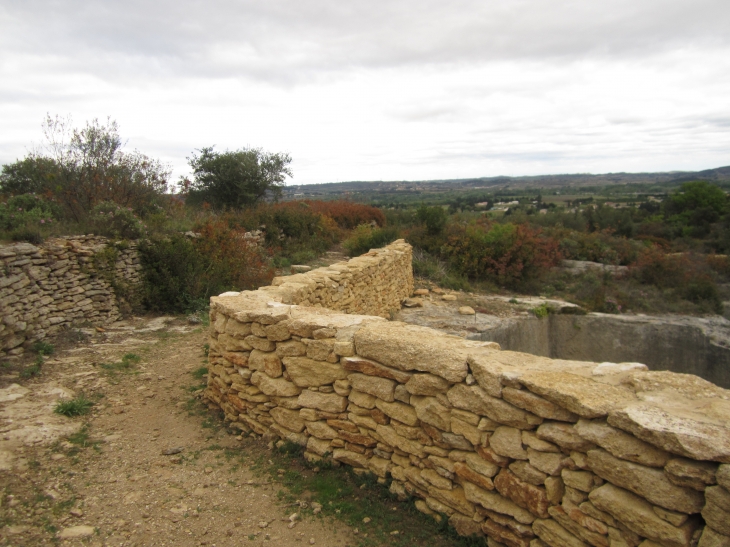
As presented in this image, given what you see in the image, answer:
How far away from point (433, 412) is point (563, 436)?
2.76 ft

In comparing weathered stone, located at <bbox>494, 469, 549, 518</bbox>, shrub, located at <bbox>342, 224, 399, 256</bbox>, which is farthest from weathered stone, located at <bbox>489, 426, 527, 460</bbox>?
shrub, located at <bbox>342, 224, 399, 256</bbox>

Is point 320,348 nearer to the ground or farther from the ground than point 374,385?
farther from the ground

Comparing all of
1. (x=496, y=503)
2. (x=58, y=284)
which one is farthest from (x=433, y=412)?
(x=58, y=284)

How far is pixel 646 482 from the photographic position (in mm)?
2250

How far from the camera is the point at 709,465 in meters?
2.09

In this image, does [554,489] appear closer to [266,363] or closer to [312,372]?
[312,372]

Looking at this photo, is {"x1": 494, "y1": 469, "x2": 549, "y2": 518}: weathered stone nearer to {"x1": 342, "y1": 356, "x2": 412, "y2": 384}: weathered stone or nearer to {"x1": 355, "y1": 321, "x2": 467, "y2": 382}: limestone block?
{"x1": 355, "y1": 321, "x2": 467, "y2": 382}: limestone block

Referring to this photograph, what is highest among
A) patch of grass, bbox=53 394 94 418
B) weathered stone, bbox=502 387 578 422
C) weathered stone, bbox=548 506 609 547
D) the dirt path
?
weathered stone, bbox=502 387 578 422

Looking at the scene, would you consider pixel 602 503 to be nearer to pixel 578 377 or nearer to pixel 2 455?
pixel 578 377

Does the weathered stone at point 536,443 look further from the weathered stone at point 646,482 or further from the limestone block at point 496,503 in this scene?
the limestone block at point 496,503

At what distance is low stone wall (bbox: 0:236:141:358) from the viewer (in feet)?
20.9

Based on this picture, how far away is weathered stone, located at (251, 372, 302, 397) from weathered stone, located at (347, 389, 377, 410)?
0.54 metres

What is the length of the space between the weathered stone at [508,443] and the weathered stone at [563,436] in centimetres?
15

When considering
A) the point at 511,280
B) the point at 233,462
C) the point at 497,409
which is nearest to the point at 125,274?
the point at 233,462
